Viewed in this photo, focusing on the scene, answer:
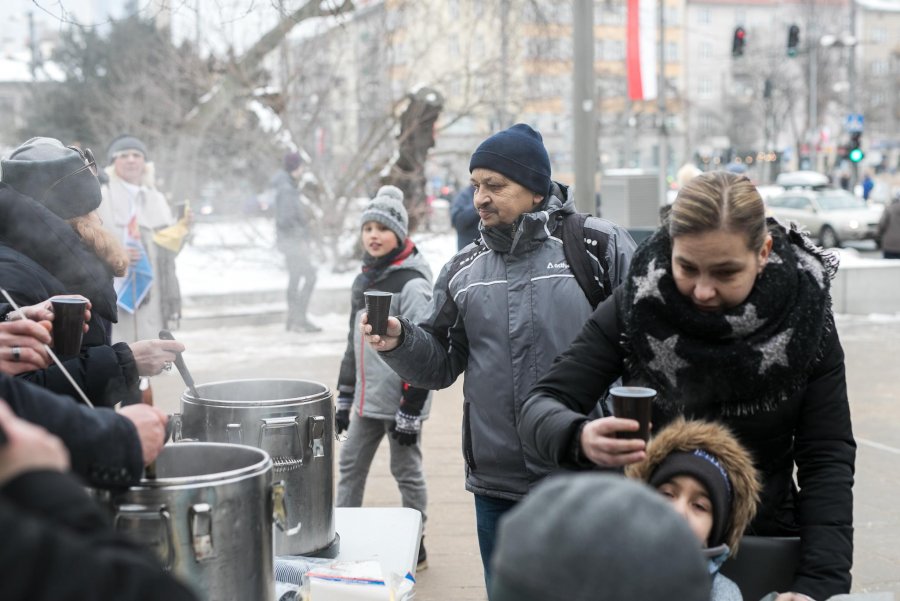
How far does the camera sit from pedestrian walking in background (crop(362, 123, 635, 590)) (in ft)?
10.3

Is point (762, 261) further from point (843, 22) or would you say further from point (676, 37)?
point (676, 37)

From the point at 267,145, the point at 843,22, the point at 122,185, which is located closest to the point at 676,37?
the point at 843,22

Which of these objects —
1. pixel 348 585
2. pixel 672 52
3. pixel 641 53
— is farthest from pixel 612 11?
pixel 672 52

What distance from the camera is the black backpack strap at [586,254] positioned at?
317 centimetres

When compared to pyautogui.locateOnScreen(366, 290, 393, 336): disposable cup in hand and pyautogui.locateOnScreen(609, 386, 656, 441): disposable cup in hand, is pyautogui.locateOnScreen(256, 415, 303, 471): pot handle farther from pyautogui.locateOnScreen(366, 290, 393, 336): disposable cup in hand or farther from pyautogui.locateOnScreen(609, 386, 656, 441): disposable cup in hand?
pyautogui.locateOnScreen(609, 386, 656, 441): disposable cup in hand

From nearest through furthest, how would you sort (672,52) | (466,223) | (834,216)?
(466,223) → (834,216) → (672,52)

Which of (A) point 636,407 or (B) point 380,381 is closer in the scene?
(A) point 636,407

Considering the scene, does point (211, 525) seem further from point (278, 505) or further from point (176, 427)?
point (176, 427)

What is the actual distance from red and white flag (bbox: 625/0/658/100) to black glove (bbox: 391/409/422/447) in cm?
884

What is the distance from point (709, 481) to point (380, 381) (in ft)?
9.46

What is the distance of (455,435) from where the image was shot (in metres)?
7.38

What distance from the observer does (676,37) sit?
8744 cm

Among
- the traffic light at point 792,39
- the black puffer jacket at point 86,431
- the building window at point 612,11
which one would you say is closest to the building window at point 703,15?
the traffic light at point 792,39

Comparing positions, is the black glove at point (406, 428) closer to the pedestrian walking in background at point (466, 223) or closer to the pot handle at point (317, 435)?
the pot handle at point (317, 435)
